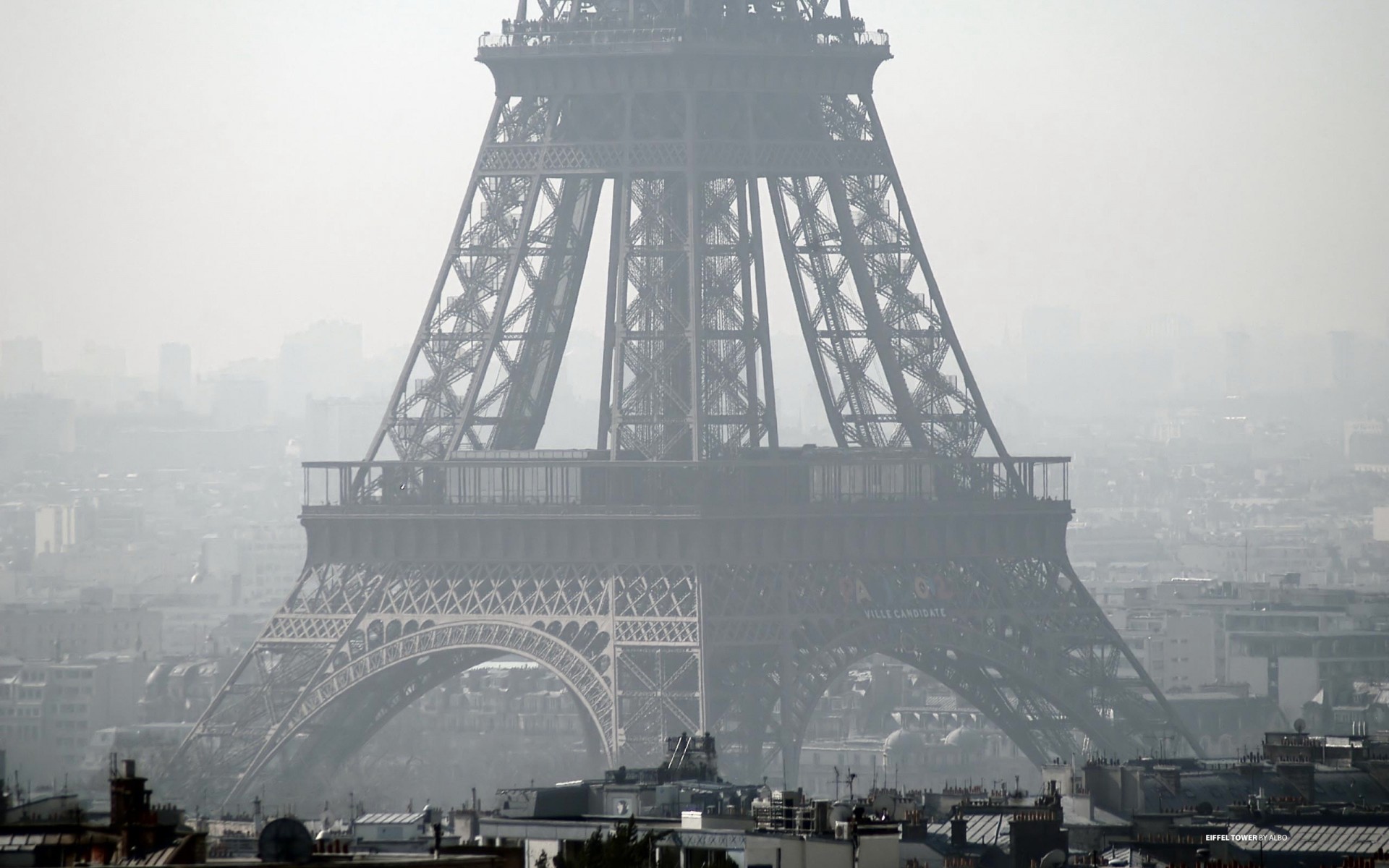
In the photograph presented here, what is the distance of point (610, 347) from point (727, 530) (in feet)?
24.1

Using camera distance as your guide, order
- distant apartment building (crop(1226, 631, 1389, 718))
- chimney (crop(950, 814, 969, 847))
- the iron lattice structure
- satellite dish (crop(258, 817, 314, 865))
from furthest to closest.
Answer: distant apartment building (crop(1226, 631, 1389, 718)) < the iron lattice structure < chimney (crop(950, 814, 969, 847)) < satellite dish (crop(258, 817, 314, 865))

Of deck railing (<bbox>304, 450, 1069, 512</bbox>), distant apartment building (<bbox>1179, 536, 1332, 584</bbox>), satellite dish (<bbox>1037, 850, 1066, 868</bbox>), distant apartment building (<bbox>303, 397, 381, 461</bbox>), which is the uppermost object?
distant apartment building (<bbox>303, 397, 381, 461</bbox>)

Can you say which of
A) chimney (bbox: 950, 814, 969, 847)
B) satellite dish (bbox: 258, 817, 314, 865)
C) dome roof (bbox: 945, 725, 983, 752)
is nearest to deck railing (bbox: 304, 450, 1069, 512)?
chimney (bbox: 950, 814, 969, 847)

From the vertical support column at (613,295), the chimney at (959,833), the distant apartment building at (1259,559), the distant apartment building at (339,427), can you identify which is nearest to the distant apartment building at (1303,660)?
the vertical support column at (613,295)

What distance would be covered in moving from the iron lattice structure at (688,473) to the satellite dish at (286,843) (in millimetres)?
34183

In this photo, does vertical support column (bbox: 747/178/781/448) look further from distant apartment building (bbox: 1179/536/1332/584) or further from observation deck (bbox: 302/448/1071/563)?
distant apartment building (bbox: 1179/536/1332/584)

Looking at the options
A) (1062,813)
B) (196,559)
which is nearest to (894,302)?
(1062,813)

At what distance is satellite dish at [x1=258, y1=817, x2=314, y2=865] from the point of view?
71.4 feet

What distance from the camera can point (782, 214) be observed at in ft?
197

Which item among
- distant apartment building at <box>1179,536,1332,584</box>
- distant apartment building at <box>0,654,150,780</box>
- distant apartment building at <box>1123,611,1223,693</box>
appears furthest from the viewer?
distant apartment building at <box>1179,536,1332,584</box>

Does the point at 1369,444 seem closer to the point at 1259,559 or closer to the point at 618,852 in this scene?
the point at 1259,559

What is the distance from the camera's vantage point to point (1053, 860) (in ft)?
106

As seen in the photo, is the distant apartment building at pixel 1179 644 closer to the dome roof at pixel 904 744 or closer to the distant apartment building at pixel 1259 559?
the dome roof at pixel 904 744

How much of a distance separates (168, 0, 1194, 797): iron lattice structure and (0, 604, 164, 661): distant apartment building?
1185 inches
